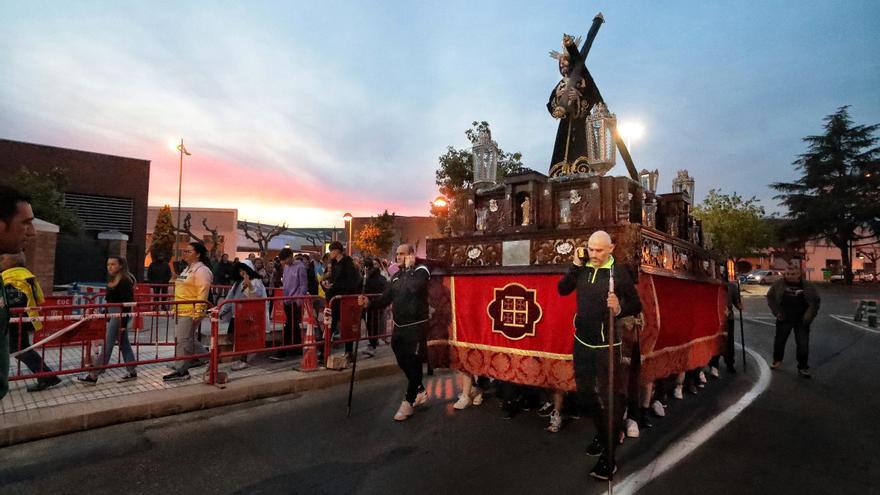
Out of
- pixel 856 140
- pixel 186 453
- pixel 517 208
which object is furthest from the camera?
pixel 856 140

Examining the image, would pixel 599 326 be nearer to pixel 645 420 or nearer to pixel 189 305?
pixel 645 420

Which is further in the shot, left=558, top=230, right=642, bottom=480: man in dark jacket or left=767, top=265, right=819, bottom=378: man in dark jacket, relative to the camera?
left=767, top=265, right=819, bottom=378: man in dark jacket

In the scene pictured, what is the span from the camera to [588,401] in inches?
149

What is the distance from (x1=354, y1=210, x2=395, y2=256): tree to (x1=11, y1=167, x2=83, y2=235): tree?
2651cm

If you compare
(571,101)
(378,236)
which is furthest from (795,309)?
(378,236)

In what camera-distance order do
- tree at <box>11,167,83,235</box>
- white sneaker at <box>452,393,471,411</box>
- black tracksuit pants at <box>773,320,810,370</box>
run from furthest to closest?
1. tree at <box>11,167,83,235</box>
2. black tracksuit pants at <box>773,320,810,370</box>
3. white sneaker at <box>452,393,471,411</box>

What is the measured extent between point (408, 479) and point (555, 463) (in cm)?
125

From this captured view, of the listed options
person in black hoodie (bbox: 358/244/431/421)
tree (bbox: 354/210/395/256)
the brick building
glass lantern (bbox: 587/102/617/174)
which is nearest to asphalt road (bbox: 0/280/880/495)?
person in black hoodie (bbox: 358/244/431/421)

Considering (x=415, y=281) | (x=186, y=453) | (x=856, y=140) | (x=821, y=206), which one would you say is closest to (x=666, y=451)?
(x=415, y=281)

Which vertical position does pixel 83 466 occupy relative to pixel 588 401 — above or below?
below

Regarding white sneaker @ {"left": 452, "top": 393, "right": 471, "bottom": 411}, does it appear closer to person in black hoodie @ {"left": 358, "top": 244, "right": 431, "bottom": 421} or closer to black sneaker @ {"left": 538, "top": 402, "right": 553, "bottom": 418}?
person in black hoodie @ {"left": 358, "top": 244, "right": 431, "bottom": 421}

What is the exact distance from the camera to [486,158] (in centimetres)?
607

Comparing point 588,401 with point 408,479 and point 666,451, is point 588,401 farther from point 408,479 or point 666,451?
point 408,479

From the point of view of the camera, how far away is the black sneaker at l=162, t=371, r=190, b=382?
6454 millimetres
